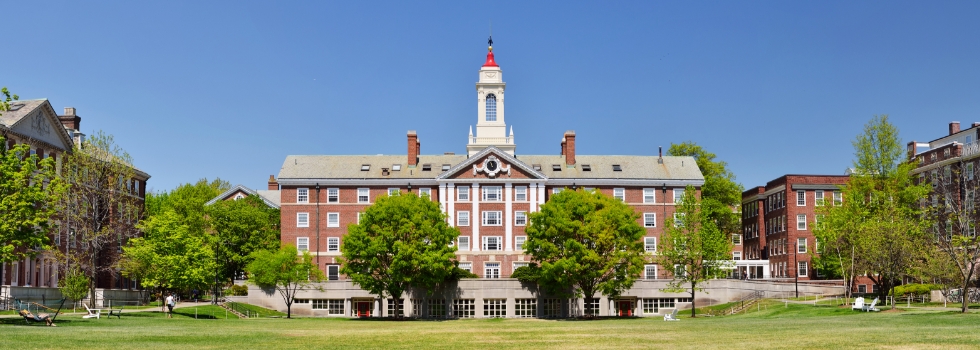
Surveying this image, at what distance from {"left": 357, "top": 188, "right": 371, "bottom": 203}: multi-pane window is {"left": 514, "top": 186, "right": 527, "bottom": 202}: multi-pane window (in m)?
12.6

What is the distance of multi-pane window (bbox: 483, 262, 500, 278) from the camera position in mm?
90062

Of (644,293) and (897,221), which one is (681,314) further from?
(897,221)

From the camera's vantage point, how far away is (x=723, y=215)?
350ft

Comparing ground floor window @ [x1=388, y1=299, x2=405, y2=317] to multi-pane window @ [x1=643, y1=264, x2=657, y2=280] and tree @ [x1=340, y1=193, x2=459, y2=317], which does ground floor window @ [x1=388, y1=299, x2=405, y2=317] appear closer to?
tree @ [x1=340, y1=193, x2=459, y2=317]

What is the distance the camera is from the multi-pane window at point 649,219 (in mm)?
92062

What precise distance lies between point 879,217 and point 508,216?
98.6 feet

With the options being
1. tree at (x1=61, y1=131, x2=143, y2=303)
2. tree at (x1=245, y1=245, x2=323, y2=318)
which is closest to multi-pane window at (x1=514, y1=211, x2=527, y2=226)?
tree at (x1=245, y1=245, x2=323, y2=318)

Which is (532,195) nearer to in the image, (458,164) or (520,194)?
(520,194)

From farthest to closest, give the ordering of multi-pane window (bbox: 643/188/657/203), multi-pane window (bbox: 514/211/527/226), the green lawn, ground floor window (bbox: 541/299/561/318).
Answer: multi-pane window (bbox: 643/188/657/203) < multi-pane window (bbox: 514/211/527/226) < ground floor window (bbox: 541/299/561/318) < the green lawn

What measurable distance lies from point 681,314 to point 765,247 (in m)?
33.1

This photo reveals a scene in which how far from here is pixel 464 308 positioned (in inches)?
3216

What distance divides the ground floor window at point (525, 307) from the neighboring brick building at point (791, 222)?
28.3 meters

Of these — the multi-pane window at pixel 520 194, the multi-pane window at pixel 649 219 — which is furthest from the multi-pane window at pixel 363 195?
the multi-pane window at pixel 649 219

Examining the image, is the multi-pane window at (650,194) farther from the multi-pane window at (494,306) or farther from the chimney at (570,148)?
the multi-pane window at (494,306)
